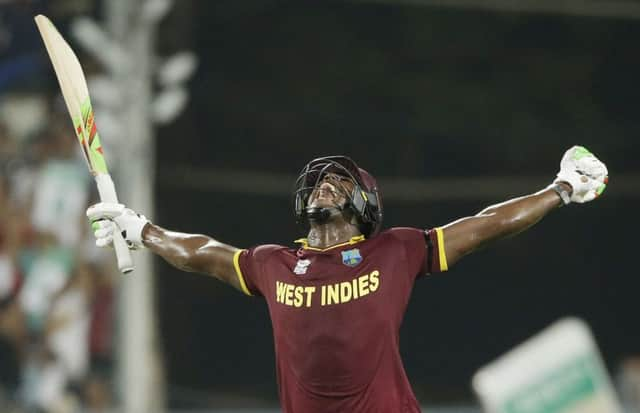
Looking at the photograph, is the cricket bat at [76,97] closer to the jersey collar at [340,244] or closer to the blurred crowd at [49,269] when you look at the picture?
the jersey collar at [340,244]

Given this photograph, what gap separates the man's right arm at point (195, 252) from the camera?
6707mm

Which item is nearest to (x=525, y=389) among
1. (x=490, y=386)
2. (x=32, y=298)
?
(x=490, y=386)

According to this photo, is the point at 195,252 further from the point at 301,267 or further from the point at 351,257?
the point at 351,257

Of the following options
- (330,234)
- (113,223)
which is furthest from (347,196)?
(113,223)

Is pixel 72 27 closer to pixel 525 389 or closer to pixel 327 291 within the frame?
pixel 327 291

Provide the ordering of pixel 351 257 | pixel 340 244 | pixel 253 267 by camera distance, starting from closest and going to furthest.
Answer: pixel 351 257 → pixel 340 244 → pixel 253 267

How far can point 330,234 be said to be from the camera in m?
6.48

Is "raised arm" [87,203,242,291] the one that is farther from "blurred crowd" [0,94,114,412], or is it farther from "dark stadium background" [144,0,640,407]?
"dark stadium background" [144,0,640,407]

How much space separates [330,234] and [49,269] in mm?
8431

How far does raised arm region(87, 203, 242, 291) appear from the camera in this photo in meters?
6.75

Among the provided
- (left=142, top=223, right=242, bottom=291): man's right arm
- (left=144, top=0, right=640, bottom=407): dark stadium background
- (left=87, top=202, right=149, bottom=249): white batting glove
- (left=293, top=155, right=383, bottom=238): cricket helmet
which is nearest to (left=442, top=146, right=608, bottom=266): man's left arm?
(left=293, top=155, right=383, bottom=238): cricket helmet

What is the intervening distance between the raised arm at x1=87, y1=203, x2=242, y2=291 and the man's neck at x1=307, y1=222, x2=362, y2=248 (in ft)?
1.32

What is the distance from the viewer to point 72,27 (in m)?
15.9

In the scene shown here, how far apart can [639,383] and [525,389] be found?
10.9 meters
